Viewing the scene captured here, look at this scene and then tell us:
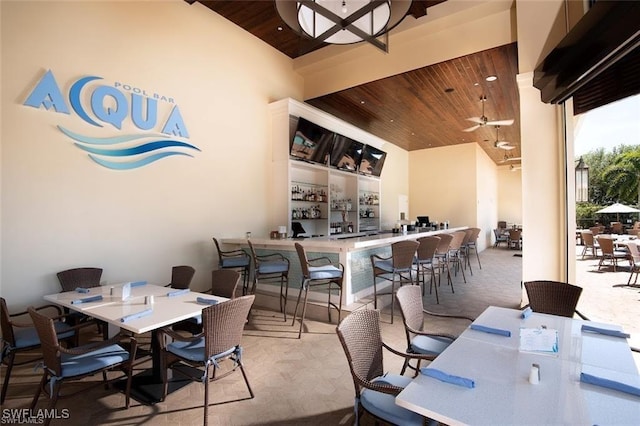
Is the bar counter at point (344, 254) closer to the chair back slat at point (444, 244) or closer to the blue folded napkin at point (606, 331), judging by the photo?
the chair back slat at point (444, 244)

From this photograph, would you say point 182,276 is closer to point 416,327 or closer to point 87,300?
point 87,300

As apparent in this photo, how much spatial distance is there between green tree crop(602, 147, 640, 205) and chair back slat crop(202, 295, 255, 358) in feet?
13.0

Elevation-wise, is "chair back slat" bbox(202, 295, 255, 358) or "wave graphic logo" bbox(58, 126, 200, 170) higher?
"wave graphic logo" bbox(58, 126, 200, 170)

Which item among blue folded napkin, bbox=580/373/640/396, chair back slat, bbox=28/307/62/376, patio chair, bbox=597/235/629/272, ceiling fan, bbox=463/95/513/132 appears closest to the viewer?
blue folded napkin, bbox=580/373/640/396

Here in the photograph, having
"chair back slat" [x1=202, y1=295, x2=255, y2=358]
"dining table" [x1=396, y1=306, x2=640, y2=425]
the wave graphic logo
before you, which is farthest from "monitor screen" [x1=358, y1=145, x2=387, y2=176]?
"dining table" [x1=396, y1=306, x2=640, y2=425]

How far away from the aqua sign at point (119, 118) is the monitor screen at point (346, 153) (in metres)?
3.53

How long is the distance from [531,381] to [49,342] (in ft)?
9.13

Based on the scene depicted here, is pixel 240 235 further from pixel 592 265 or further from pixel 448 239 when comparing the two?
pixel 592 265

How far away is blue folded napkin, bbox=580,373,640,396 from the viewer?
4.16 feet

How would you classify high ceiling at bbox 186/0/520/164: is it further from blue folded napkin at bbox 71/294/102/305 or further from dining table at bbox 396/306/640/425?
dining table at bbox 396/306/640/425

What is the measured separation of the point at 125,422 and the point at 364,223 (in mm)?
7865

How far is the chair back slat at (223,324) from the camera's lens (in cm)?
220

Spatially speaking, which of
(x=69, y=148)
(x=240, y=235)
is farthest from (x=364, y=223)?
(x=69, y=148)

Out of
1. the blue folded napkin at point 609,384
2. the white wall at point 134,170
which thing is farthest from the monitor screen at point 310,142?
the blue folded napkin at point 609,384
